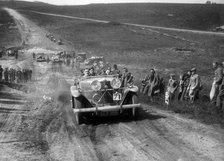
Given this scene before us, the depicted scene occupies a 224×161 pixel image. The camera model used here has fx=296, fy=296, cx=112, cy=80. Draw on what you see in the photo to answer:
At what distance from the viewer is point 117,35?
5397 cm

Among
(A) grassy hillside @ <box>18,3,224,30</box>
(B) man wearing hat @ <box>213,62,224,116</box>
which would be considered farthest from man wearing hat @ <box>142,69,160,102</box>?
(A) grassy hillside @ <box>18,3,224,30</box>

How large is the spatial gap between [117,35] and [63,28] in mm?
18833

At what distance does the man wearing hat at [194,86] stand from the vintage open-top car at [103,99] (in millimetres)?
2461

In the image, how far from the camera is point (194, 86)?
449 inches

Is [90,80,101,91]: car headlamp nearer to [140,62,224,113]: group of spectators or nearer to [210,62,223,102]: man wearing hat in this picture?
[140,62,224,113]: group of spectators

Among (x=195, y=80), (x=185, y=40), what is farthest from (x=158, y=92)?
(x=185, y=40)

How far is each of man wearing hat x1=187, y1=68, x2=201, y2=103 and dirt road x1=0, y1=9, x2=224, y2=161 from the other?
4.66 feet

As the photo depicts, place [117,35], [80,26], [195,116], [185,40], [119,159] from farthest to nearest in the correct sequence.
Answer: [80,26], [117,35], [185,40], [195,116], [119,159]

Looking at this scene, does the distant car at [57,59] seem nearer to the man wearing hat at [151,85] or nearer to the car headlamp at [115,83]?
the man wearing hat at [151,85]

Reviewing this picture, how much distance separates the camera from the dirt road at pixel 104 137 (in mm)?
7180

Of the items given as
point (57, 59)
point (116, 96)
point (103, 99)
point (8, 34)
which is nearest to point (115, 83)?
point (116, 96)

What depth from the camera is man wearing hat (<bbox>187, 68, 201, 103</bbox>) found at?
11.4 m

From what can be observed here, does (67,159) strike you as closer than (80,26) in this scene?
Yes

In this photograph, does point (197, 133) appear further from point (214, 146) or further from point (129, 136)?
point (129, 136)
